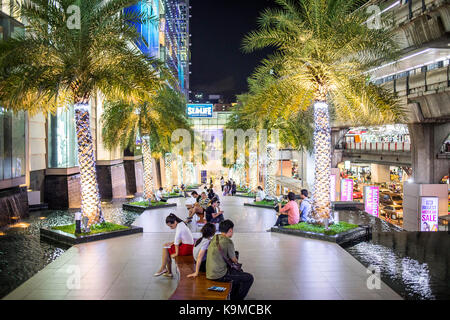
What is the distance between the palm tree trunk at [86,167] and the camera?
13.9 m

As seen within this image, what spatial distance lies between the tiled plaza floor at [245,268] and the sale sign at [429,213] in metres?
12.8

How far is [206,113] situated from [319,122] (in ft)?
162

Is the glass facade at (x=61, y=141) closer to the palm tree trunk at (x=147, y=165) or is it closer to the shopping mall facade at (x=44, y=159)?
the shopping mall facade at (x=44, y=159)

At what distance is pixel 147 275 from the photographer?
8789 millimetres

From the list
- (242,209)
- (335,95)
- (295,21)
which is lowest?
(242,209)

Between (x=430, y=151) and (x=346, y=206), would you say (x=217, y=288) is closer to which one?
(x=346, y=206)

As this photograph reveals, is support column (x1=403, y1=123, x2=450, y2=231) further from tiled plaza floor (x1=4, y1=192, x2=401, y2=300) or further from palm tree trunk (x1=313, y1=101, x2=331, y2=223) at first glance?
tiled plaza floor (x1=4, y1=192, x2=401, y2=300)

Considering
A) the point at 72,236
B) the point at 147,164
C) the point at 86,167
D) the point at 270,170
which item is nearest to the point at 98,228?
the point at 72,236

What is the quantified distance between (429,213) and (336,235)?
43.6 ft

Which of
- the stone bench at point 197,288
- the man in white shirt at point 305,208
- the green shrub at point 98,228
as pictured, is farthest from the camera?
the man in white shirt at point 305,208

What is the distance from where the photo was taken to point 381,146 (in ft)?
112

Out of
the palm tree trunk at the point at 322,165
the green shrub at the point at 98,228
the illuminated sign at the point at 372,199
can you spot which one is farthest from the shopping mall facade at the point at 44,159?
the illuminated sign at the point at 372,199
